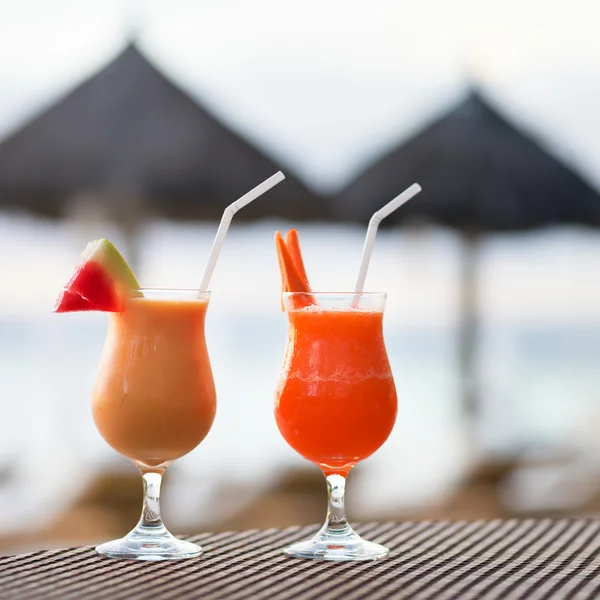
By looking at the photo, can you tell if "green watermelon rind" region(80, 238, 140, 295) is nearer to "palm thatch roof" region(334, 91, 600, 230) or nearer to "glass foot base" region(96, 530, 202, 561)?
"glass foot base" region(96, 530, 202, 561)

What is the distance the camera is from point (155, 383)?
154 centimetres

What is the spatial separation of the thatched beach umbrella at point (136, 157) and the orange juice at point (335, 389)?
3.60 m

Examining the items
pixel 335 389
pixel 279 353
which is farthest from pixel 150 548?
pixel 279 353

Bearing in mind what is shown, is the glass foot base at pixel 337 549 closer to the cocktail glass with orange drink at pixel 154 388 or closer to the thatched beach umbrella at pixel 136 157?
the cocktail glass with orange drink at pixel 154 388

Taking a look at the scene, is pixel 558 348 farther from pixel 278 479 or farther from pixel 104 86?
pixel 104 86

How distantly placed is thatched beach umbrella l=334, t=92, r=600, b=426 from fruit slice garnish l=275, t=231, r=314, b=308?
13.2 feet

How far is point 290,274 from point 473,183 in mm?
4448

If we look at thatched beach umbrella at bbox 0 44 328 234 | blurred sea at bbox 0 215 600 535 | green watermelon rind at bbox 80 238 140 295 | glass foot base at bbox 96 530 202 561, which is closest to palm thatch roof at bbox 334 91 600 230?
blurred sea at bbox 0 215 600 535

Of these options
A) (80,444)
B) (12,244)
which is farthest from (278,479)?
(12,244)

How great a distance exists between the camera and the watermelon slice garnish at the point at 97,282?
4.98ft

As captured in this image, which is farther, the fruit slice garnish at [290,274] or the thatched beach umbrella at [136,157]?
the thatched beach umbrella at [136,157]

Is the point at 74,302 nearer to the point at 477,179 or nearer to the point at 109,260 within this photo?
the point at 109,260

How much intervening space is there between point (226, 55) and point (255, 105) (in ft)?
1.09

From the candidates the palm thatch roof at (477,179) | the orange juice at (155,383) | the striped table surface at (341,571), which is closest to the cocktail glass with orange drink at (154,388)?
the orange juice at (155,383)
